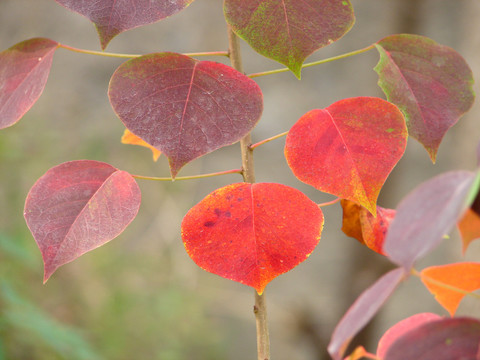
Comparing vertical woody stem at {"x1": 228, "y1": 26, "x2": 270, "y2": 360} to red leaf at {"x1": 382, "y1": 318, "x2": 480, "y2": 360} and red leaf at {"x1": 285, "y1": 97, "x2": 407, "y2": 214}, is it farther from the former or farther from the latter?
red leaf at {"x1": 382, "y1": 318, "x2": 480, "y2": 360}

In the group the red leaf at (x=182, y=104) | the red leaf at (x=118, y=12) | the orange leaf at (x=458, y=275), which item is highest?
the red leaf at (x=118, y=12)

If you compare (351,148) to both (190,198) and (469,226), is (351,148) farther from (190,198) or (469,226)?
(190,198)

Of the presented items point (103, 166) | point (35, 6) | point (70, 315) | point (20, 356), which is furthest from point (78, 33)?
point (103, 166)

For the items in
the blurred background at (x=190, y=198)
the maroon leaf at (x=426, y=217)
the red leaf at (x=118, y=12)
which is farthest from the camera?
the blurred background at (x=190, y=198)

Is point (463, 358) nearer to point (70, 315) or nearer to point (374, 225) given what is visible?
point (374, 225)

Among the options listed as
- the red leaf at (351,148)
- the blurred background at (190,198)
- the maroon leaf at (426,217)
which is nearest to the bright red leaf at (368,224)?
the red leaf at (351,148)

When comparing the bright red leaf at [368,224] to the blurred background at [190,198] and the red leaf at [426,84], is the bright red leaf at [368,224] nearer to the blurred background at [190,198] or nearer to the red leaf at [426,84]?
the red leaf at [426,84]

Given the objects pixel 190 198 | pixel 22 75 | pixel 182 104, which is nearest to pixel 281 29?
pixel 182 104
